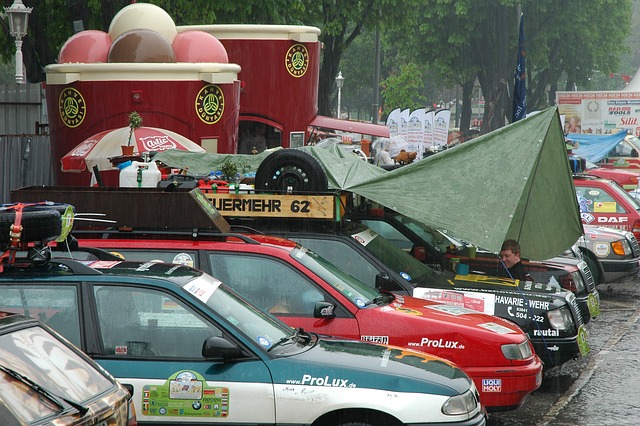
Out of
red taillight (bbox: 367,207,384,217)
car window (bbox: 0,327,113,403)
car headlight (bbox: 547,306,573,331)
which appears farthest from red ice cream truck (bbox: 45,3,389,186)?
car window (bbox: 0,327,113,403)

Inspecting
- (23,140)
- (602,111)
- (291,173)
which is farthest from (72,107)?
(602,111)

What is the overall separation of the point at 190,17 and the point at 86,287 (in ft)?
56.4

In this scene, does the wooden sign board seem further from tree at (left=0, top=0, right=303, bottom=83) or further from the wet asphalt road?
tree at (left=0, top=0, right=303, bottom=83)

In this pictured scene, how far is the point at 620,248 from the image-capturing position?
1444cm

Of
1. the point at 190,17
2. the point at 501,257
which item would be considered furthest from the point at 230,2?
the point at 501,257

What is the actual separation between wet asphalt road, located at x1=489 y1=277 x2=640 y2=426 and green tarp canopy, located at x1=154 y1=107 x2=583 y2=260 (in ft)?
4.24

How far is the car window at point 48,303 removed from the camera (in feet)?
18.5

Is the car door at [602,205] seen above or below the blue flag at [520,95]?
below

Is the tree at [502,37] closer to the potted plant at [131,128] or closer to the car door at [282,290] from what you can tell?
the potted plant at [131,128]

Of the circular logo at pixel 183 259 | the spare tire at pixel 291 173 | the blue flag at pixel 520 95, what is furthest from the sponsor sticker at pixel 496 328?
the blue flag at pixel 520 95

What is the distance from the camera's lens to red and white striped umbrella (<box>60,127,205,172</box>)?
14.6 m

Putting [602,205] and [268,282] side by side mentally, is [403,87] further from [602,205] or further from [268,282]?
[268,282]

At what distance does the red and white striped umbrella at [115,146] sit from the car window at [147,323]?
8.82 metres

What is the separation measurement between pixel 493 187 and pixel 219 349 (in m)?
4.78
